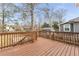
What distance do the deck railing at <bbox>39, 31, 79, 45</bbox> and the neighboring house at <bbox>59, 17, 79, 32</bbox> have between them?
56 mm

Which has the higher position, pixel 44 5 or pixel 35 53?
pixel 44 5

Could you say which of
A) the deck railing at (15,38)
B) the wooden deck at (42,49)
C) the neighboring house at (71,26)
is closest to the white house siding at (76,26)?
the neighboring house at (71,26)

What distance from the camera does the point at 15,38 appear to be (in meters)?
2.11

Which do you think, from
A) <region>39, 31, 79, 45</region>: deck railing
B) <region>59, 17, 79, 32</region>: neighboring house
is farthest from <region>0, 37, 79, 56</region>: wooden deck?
<region>59, 17, 79, 32</region>: neighboring house

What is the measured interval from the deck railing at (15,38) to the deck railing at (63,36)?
0.46 feet

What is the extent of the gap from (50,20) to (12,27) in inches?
21.7

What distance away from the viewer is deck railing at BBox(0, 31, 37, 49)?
208cm

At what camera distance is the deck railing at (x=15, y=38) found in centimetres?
208

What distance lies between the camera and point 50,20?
2.16 metres

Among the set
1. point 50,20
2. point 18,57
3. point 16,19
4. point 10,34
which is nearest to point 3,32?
point 10,34

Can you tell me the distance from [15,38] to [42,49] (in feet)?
1.36

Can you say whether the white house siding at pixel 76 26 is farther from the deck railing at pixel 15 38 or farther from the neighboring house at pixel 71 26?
the deck railing at pixel 15 38

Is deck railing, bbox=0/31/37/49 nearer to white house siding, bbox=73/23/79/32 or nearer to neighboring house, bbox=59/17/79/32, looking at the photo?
neighboring house, bbox=59/17/79/32

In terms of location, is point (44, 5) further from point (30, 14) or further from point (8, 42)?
point (8, 42)
